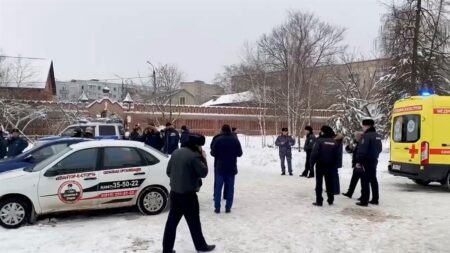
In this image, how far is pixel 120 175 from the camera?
9508mm

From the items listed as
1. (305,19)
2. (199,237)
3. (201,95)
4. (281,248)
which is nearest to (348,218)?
(281,248)

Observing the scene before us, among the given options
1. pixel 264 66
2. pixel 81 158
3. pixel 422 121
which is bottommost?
pixel 81 158

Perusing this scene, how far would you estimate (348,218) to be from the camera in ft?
31.3

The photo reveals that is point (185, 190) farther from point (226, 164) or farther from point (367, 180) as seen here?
point (367, 180)

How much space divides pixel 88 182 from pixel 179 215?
2.99 metres

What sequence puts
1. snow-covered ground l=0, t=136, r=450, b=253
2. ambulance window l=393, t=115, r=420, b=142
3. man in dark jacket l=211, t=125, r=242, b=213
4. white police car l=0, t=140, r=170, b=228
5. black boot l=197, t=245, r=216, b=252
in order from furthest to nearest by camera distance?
1. ambulance window l=393, t=115, r=420, b=142
2. man in dark jacket l=211, t=125, r=242, b=213
3. white police car l=0, t=140, r=170, b=228
4. snow-covered ground l=0, t=136, r=450, b=253
5. black boot l=197, t=245, r=216, b=252

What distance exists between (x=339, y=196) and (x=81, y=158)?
6444mm

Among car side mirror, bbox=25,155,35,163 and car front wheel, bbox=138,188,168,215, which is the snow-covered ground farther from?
car side mirror, bbox=25,155,35,163

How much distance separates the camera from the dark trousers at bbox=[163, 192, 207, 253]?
684cm

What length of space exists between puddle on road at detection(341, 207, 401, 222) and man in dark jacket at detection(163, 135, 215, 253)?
3934mm

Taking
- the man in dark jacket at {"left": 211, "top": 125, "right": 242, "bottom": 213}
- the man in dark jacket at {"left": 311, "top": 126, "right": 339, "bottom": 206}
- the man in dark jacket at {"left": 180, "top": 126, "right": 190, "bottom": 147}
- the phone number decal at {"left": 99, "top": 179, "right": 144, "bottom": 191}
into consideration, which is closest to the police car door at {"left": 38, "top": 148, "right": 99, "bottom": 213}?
the phone number decal at {"left": 99, "top": 179, "right": 144, "bottom": 191}

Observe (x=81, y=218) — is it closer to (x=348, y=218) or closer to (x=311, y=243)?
(x=311, y=243)

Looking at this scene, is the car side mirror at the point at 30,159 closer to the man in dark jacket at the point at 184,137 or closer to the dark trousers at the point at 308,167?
the man in dark jacket at the point at 184,137

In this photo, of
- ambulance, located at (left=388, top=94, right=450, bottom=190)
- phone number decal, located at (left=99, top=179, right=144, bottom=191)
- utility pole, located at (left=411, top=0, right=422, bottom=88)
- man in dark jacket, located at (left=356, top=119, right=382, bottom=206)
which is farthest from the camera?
utility pole, located at (left=411, top=0, right=422, bottom=88)
